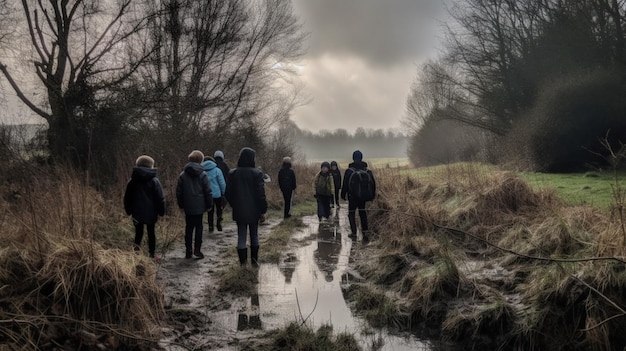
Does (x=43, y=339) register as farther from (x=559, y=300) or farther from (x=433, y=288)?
(x=559, y=300)

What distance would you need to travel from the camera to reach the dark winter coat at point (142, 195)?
6.39 m

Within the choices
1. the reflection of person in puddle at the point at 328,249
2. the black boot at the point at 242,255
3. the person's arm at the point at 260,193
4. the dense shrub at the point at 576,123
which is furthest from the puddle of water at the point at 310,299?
the dense shrub at the point at 576,123

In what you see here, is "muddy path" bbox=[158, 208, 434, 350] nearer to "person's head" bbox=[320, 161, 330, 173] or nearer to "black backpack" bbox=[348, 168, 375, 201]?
"black backpack" bbox=[348, 168, 375, 201]

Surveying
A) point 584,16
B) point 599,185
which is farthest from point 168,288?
point 584,16

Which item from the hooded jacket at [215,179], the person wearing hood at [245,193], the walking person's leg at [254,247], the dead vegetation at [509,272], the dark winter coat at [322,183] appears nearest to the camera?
the dead vegetation at [509,272]

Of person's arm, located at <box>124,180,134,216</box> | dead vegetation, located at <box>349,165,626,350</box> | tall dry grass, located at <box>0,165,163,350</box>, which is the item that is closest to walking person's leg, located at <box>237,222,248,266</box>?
person's arm, located at <box>124,180,134,216</box>

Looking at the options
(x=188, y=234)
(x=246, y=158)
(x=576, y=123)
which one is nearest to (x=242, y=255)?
(x=188, y=234)

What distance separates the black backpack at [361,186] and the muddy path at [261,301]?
1.50 metres

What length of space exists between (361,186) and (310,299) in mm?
4333

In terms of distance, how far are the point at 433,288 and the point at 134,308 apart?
3628mm

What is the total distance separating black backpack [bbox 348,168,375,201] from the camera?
31.4 feet

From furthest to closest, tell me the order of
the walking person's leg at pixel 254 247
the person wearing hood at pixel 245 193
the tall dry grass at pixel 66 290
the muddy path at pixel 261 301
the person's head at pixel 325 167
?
the person's head at pixel 325 167 < the walking person's leg at pixel 254 247 < the person wearing hood at pixel 245 193 < the muddy path at pixel 261 301 < the tall dry grass at pixel 66 290

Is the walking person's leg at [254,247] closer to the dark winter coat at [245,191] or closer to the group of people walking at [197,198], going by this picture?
the group of people walking at [197,198]

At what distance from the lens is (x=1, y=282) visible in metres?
3.58
